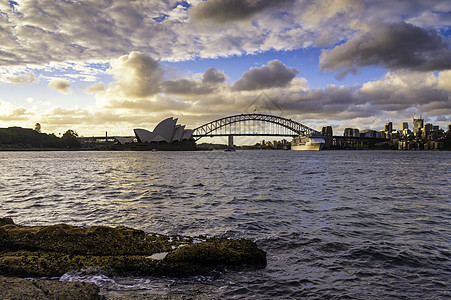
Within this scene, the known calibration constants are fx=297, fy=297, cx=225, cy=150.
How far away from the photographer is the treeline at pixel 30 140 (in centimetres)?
14600

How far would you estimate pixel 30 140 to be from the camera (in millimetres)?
153625

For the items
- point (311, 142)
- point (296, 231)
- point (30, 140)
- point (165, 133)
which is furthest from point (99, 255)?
point (30, 140)

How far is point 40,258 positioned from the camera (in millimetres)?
5617

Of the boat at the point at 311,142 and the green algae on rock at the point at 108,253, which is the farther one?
the boat at the point at 311,142

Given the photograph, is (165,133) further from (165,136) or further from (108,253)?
(108,253)

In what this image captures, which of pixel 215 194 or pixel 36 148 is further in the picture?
pixel 36 148

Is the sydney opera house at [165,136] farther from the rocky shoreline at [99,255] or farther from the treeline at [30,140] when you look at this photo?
the rocky shoreline at [99,255]

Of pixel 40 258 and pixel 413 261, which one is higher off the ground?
pixel 40 258

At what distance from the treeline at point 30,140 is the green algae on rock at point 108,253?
17200cm

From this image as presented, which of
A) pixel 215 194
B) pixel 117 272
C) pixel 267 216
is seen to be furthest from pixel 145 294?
pixel 215 194

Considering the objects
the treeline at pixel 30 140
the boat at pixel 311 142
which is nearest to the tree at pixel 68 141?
the treeline at pixel 30 140

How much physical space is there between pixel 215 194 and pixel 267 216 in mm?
6245

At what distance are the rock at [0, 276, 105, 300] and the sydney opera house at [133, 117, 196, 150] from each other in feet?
441

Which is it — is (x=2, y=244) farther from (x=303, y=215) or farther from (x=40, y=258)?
(x=303, y=215)
